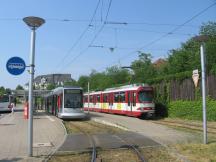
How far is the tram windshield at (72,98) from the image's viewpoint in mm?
33656

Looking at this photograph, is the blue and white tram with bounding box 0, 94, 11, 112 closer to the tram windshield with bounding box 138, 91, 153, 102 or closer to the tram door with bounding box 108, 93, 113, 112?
the tram door with bounding box 108, 93, 113, 112

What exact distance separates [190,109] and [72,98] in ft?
29.6

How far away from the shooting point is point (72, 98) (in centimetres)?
3375

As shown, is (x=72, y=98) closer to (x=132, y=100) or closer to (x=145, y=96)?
(x=132, y=100)

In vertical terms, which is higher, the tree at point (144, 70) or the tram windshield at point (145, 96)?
the tree at point (144, 70)

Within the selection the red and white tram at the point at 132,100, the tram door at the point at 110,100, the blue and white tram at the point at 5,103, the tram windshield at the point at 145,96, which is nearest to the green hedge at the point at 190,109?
the red and white tram at the point at 132,100

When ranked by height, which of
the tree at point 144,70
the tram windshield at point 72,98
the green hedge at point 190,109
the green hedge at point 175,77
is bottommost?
the green hedge at point 190,109

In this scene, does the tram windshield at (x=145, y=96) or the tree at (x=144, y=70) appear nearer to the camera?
the tram windshield at (x=145, y=96)

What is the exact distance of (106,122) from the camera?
28.9 m

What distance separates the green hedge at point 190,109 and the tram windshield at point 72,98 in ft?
24.4

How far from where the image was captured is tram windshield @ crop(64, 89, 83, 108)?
110 feet

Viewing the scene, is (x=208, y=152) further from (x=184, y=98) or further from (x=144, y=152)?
(x=184, y=98)

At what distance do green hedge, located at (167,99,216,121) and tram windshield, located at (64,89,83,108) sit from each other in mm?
7446

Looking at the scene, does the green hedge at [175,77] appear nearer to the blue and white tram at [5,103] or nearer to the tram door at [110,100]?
the tram door at [110,100]
